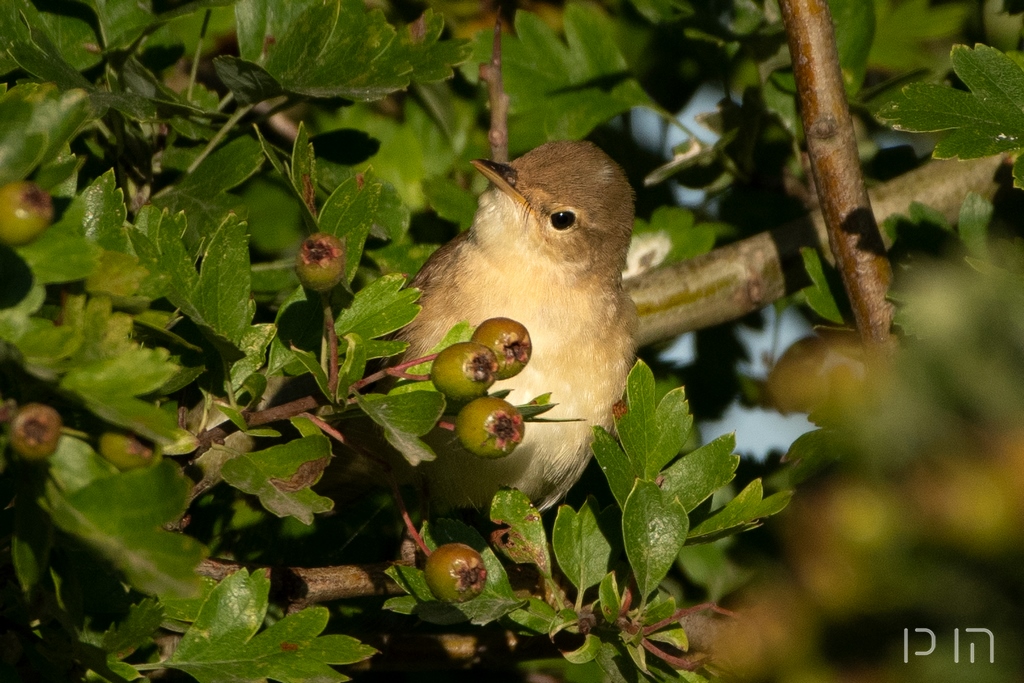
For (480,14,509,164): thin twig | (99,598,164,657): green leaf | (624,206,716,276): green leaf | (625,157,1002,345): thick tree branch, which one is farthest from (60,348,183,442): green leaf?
(624,206,716,276): green leaf

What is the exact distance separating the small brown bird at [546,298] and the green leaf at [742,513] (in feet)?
2.76

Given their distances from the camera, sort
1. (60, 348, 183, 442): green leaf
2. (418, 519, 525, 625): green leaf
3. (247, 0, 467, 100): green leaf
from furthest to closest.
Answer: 1. (247, 0, 467, 100): green leaf
2. (418, 519, 525, 625): green leaf
3. (60, 348, 183, 442): green leaf

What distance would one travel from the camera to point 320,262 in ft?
6.41

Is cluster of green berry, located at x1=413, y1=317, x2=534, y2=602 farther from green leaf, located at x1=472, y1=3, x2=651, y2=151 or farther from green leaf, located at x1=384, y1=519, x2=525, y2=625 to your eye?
green leaf, located at x1=472, y1=3, x2=651, y2=151

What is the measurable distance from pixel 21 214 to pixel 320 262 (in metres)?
0.53

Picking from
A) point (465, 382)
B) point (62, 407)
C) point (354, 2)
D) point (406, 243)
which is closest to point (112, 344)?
point (62, 407)

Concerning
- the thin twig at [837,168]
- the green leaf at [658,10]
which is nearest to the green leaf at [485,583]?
the thin twig at [837,168]

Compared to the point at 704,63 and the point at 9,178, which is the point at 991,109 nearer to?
the point at 704,63

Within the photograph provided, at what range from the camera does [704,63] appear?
387 centimetres

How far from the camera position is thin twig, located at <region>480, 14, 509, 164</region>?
348 centimetres

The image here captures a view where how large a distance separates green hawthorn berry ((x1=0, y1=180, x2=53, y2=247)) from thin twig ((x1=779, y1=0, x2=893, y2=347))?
2209mm

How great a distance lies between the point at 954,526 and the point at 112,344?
121 centimetres

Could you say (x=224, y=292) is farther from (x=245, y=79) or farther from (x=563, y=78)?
(x=563, y=78)

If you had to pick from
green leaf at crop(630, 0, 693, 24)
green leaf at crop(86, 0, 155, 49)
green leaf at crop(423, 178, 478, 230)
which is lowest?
green leaf at crop(423, 178, 478, 230)
